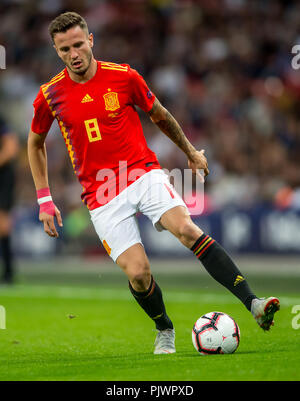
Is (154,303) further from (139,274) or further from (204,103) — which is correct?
(204,103)

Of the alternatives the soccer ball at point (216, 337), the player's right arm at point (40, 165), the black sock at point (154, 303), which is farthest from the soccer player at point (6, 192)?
the soccer ball at point (216, 337)

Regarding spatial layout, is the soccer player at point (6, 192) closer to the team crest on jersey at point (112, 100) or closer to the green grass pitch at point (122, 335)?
the green grass pitch at point (122, 335)

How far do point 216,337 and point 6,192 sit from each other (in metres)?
6.81

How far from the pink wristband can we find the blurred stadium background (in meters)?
7.60

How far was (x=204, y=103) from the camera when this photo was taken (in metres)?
16.6

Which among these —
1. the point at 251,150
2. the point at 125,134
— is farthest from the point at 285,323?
the point at 251,150

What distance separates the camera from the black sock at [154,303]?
19.0ft

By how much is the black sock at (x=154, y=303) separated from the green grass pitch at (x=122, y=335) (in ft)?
0.72

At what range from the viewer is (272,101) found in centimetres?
1612

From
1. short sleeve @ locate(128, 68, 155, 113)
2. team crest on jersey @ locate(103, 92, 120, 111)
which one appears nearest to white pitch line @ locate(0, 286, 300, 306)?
short sleeve @ locate(128, 68, 155, 113)

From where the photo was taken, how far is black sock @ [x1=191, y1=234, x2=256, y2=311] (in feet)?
17.8

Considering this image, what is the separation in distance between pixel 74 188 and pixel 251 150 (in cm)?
384

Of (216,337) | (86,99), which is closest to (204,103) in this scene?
(86,99)

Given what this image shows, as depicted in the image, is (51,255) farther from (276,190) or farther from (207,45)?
(207,45)
